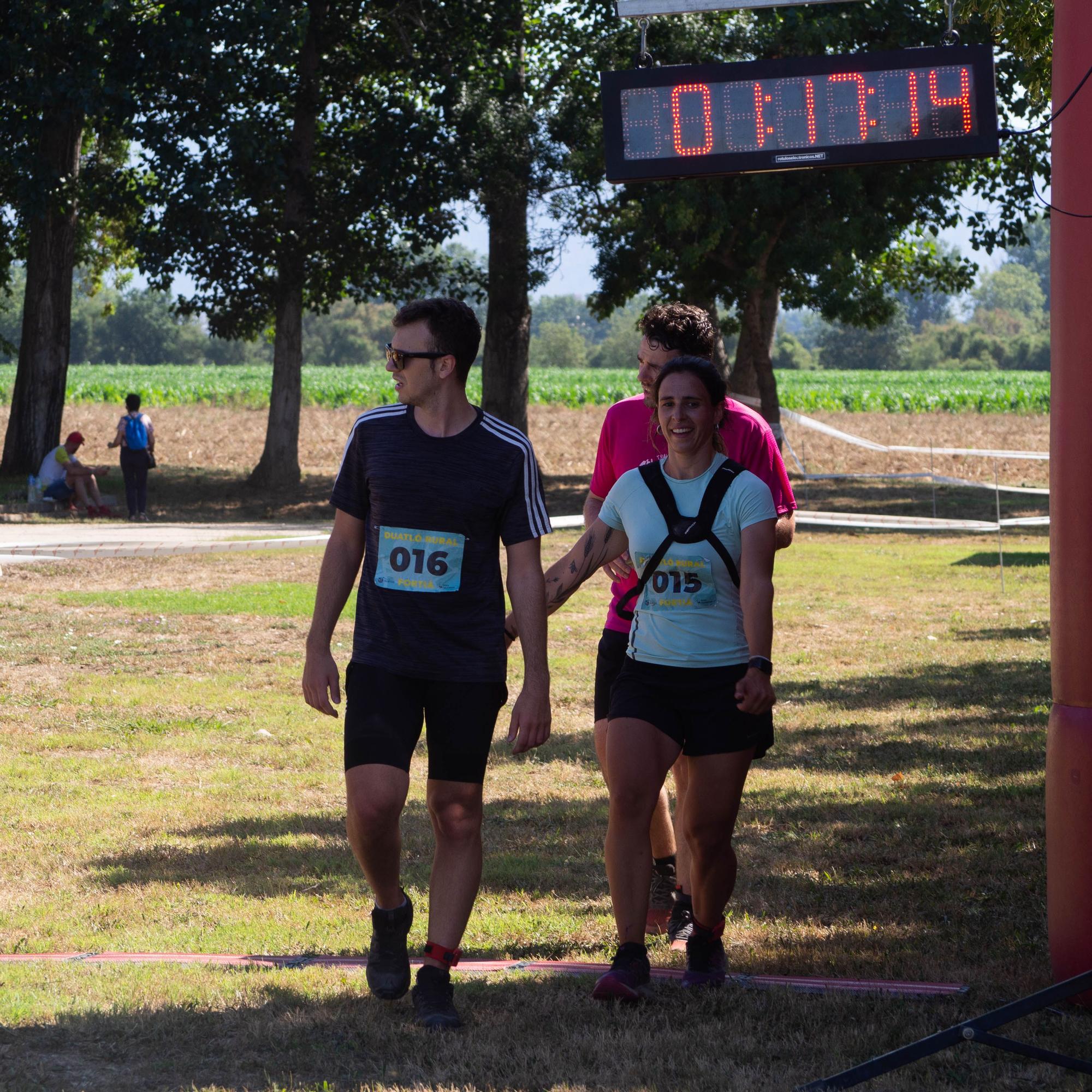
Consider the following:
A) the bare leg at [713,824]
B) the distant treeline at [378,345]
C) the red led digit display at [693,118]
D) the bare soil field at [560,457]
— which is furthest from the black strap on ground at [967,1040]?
the distant treeline at [378,345]

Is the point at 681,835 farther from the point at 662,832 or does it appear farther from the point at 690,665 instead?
the point at 690,665

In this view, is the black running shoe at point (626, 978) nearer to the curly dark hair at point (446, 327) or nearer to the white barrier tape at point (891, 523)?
the curly dark hair at point (446, 327)

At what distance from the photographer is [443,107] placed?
26.5 meters

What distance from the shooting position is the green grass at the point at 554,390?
4838 cm

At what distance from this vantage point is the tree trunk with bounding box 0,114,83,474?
Result: 1048 inches

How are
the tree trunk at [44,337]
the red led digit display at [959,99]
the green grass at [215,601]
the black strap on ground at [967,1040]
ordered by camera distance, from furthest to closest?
the tree trunk at [44,337]
the green grass at [215,601]
the red led digit display at [959,99]
the black strap on ground at [967,1040]

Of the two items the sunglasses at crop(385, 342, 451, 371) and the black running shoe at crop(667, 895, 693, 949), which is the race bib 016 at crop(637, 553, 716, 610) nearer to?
the sunglasses at crop(385, 342, 451, 371)

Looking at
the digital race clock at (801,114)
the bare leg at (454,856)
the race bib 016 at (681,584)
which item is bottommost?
the bare leg at (454,856)

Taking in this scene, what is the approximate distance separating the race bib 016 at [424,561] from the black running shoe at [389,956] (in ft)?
2.92

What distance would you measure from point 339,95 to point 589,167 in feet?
16.0

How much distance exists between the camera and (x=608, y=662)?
4.88 meters

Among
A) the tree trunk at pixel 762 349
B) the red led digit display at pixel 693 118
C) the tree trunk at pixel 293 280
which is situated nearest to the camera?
the red led digit display at pixel 693 118

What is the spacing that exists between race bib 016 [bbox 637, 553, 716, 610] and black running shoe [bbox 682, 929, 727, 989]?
0.98 m

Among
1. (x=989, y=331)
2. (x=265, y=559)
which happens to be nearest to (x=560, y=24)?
(x=265, y=559)
